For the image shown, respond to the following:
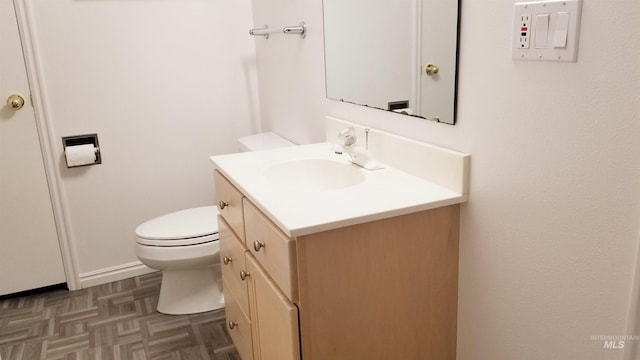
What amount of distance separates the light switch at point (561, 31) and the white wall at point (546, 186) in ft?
0.12

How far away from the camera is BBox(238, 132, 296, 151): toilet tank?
8.29 feet

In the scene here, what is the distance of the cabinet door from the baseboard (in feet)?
4.56

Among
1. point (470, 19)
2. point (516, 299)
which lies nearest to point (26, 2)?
point (470, 19)

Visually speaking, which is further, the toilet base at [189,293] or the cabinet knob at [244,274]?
the toilet base at [189,293]

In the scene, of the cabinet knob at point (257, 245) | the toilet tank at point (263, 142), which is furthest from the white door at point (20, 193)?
the cabinet knob at point (257, 245)

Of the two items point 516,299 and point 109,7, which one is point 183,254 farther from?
point 516,299

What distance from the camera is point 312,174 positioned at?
1.83m

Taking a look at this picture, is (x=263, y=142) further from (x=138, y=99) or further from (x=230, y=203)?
(x=230, y=203)

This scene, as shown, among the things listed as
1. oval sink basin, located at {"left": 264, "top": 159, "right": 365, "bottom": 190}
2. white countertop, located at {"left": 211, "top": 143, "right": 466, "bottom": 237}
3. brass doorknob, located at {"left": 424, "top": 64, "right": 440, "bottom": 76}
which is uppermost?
brass doorknob, located at {"left": 424, "top": 64, "right": 440, "bottom": 76}

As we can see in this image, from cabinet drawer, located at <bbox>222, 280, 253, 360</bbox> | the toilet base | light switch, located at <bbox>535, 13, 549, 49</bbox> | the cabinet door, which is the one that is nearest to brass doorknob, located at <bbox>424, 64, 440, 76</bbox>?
light switch, located at <bbox>535, 13, 549, 49</bbox>

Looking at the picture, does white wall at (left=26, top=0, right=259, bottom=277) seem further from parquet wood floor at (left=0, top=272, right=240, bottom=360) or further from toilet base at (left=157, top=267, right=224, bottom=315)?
toilet base at (left=157, top=267, right=224, bottom=315)

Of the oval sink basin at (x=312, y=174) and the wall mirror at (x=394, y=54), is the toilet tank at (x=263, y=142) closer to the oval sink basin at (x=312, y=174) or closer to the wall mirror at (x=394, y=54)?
the wall mirror at (x=394, y=54)

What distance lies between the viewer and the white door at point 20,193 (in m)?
2.38

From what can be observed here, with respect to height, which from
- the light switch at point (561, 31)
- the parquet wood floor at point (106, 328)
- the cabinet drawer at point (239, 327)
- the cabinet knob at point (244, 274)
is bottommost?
the parquet wood floor at point (106, 328)
